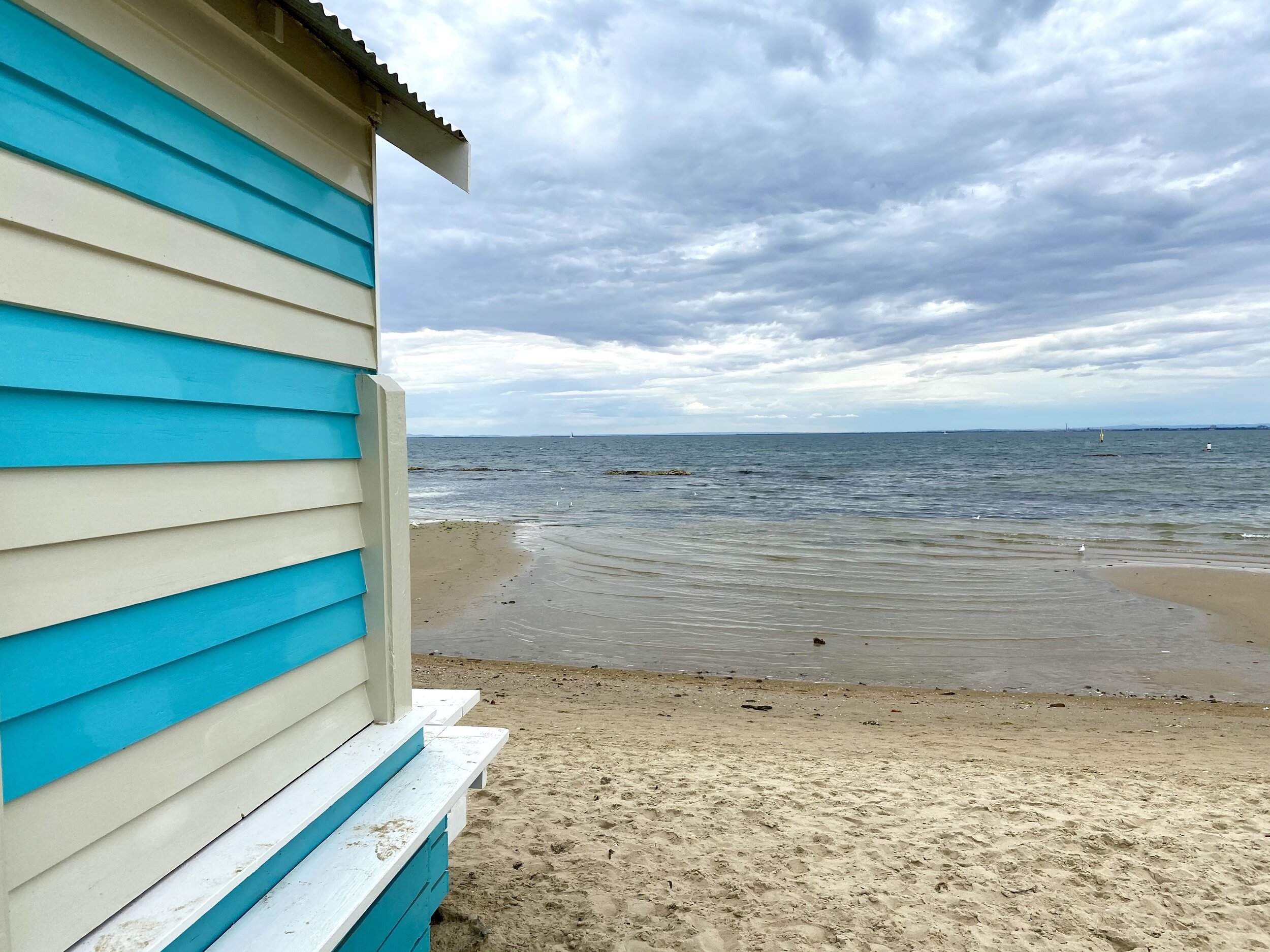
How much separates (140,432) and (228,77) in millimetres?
1047

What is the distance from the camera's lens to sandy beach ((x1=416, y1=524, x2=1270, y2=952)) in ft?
11.0

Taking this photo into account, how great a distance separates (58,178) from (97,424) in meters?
0.52

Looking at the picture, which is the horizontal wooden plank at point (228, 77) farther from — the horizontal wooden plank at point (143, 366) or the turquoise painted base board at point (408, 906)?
the turquoise painted base board at point (408, 906)

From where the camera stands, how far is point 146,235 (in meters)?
1.75

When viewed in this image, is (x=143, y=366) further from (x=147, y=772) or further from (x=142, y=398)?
(x=147, y=772)

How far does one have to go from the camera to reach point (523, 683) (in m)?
8.02

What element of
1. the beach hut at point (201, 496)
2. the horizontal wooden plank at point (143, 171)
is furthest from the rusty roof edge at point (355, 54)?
the horizontal wooden plank at point (143, 171)

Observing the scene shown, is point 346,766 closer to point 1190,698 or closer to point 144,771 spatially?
point 144,771

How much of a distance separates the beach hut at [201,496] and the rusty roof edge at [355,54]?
0.5 inches

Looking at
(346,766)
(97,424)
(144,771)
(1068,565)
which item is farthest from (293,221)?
(1068,565)

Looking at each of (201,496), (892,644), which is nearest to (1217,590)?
(892,644)

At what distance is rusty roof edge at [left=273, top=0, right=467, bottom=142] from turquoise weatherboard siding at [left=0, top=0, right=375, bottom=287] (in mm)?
379

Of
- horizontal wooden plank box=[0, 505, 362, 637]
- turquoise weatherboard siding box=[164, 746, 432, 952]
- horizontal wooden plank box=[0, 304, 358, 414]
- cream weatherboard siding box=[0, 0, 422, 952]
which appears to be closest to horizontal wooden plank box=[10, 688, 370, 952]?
cream weatherboard siding box=[0, 0, 422, 952]

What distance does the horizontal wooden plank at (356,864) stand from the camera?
73.7 inches
